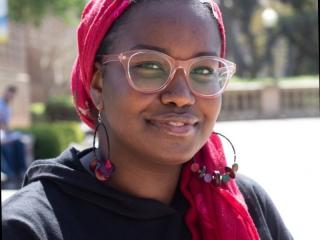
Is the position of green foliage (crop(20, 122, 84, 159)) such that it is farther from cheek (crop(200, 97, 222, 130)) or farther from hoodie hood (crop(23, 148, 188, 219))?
cheek (crop(200, 97, 222, 130))

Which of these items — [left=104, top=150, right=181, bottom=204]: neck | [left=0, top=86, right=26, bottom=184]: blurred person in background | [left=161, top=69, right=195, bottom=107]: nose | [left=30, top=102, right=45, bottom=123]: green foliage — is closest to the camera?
[left=161, top=69, right=195, bottom=107]: nose

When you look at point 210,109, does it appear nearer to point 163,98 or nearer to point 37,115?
point 163,98

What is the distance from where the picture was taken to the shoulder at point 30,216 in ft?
4.62

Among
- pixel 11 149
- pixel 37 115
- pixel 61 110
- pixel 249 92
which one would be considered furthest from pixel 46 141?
pixel 37 115

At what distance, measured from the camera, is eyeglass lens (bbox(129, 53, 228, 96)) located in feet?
5.07

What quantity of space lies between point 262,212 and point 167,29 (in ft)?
1.98

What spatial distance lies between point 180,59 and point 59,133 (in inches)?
398

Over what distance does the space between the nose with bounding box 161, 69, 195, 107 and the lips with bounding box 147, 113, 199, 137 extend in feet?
0.11

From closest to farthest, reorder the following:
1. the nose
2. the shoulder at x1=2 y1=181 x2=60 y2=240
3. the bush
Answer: the shoulder at x1=2 y1=181 x2=60 y2=240 < the nose < the bush

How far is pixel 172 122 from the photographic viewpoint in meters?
1.54

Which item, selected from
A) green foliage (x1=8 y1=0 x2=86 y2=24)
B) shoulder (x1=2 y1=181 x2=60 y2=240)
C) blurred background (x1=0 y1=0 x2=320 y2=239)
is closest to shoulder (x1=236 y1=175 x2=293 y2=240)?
shoulder (x1=2 y1=181 x2=60 y2=240)

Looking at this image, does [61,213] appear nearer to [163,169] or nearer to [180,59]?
[163,169]

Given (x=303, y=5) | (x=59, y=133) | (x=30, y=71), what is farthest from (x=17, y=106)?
(x=303, y=5)

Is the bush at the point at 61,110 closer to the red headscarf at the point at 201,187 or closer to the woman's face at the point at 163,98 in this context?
the red headscarf at the point at 201,187
